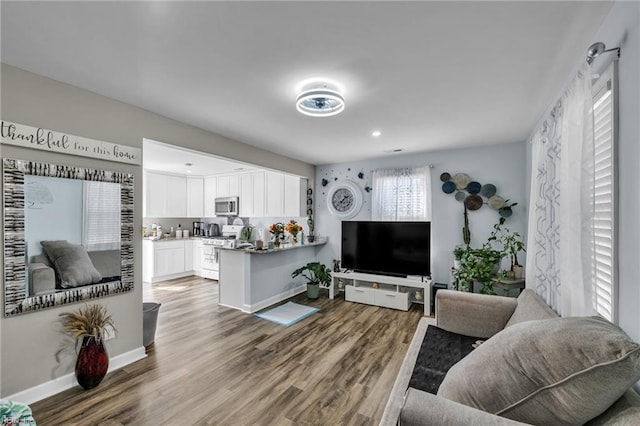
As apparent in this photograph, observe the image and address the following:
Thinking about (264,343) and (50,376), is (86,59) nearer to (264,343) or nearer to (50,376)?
(50,376)

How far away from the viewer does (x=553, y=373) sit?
102 centimetres

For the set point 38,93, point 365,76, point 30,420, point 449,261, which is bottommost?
point 30,420

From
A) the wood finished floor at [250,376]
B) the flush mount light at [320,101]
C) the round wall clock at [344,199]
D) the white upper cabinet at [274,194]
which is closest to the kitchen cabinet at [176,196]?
the white upper cabinet at [274,194]

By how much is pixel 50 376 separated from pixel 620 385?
3.40 metres

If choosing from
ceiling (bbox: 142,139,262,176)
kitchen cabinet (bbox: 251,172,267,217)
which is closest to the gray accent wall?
ceiling (bbox: 142,139,262,176)

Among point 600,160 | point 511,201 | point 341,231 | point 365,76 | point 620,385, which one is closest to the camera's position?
point 620,385

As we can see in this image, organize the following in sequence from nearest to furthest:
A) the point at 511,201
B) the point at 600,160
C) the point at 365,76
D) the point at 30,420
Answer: the point at 30,420
the point at 600,160
the point at 365,76
the point at 511,201

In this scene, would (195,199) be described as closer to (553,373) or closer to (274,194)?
(274,194)

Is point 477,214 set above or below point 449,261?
above

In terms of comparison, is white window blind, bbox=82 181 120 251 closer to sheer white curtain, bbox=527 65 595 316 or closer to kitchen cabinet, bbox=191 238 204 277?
sheer white curtain, bbox=527 65 595 316

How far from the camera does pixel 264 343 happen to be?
119 inches

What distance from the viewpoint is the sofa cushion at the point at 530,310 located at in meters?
1.81

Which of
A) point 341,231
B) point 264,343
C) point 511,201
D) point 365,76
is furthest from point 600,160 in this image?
point 341,231

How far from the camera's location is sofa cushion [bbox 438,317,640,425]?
0.93 meters
